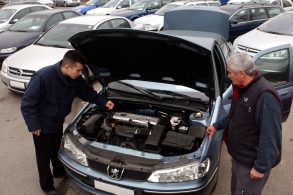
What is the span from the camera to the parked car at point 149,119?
2623mm

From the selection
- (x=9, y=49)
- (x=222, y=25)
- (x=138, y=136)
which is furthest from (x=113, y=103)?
(x=9, y=49)

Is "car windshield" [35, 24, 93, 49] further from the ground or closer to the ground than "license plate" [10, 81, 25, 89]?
further from the ground

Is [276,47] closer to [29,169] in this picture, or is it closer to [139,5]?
[29,169]

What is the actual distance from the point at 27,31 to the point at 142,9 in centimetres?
634

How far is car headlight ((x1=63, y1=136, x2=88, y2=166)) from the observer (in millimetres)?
2852

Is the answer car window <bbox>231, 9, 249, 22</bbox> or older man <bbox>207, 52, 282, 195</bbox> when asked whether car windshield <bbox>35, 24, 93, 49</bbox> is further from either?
car window <bbox>231, 9, 249, 22</bbox>

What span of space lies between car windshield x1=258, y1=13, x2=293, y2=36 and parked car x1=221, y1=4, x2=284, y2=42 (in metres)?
1.61

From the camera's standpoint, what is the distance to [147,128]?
3.18 meters

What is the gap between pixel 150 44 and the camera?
3025 millimetres

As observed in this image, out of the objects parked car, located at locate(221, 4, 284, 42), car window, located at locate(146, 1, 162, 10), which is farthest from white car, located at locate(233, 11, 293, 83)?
car window, located at locate(146, 1, 162, 10)

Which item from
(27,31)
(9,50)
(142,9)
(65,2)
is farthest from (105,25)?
(65,2)

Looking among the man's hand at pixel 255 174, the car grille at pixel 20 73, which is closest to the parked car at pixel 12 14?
the car grille at pixel 20 73

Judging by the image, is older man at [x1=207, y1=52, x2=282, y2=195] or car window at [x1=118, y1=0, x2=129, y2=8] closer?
older man at [x1=207, y1=52, x2=282, y2=195]

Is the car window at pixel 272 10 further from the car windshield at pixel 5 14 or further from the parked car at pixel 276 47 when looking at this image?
the car windshield at pixel 5 14
